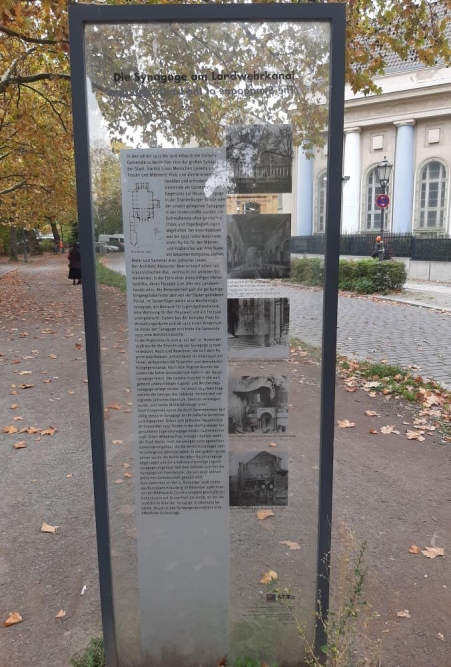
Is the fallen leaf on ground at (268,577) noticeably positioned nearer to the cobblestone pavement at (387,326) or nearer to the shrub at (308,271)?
the cobblestone pavement at (387,326)

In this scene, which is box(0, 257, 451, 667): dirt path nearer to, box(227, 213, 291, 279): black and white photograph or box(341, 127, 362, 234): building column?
box(227, 213, 291, 279): black and white photograph

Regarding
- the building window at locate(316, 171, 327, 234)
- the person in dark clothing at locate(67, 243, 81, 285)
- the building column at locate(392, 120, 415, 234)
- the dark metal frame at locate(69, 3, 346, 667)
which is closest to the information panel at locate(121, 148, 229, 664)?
the dark metal frame at locate(69, 3, 346, 667)

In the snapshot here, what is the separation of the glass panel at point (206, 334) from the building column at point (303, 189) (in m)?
0.03

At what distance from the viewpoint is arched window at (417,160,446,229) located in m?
31.6

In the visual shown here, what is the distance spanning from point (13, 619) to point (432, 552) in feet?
8.32

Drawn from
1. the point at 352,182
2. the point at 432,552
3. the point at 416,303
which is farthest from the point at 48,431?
the point at 352,182

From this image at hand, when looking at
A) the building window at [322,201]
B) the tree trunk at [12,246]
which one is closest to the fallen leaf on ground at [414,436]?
the building window at [322,201]

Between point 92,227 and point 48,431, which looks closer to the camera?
point 92,227

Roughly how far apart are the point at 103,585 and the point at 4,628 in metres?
1.00

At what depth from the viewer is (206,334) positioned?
6.69ft

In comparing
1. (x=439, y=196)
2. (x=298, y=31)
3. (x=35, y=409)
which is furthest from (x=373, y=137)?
(x=298, y=31)

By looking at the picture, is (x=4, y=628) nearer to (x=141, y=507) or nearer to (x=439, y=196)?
(x=141, y=507)

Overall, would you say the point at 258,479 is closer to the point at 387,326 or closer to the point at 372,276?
the point at 387,326

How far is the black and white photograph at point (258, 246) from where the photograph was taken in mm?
1946
